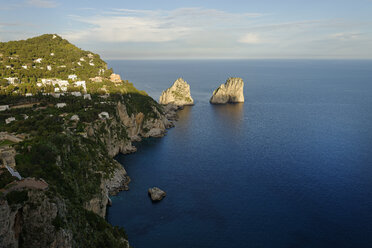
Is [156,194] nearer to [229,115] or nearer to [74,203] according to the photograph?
[74,203]

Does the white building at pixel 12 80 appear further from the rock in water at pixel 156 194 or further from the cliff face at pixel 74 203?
the rock in water at pixel 156 194

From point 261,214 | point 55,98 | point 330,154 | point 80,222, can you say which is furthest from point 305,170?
point 55,98

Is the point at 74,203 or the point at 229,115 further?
the point at 229,115

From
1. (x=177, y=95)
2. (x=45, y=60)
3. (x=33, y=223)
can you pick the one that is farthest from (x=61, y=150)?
(x=177, y=95)

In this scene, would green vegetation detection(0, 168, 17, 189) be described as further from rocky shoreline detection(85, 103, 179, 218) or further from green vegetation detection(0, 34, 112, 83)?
green vegetation detection(0, 34, 112, 83)

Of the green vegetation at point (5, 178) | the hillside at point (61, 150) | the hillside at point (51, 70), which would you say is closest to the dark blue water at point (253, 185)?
the hillside at point (61, 150)

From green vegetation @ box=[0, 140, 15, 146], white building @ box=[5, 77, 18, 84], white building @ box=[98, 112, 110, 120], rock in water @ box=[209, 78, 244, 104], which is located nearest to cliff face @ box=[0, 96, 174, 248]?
white building @ box=[98, 112, 110, 120]

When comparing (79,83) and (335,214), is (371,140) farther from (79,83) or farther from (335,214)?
(79,83)
